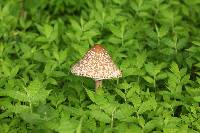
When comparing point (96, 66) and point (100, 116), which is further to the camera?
point (96, 66)

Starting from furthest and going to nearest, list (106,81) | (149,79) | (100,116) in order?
1. (106,81)
2. (149,79)
3. (100,116)

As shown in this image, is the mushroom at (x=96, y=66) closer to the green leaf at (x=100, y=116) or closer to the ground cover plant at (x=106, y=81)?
the ground cover plant at (x=106, y=81)

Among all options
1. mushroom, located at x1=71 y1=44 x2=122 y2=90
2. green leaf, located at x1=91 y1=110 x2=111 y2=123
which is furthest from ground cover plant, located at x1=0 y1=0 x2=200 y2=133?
mushroom, located at x1=71 y1=44 x2=122 y2=90

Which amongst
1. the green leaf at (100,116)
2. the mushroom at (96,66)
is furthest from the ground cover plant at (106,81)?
the mushroom at (96,66)

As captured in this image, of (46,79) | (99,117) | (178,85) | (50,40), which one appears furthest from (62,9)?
(99,117)

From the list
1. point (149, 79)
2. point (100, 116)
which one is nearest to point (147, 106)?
point (100, 116)

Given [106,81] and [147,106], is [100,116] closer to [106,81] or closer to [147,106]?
[147,106]

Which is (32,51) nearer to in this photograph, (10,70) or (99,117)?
(10,70)
